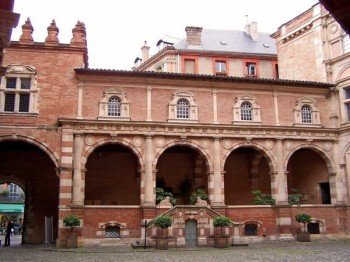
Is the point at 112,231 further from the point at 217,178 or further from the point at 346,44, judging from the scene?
the point at 346,44

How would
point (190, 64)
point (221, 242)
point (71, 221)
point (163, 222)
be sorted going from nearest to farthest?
point (163, 222), point (221, 242), point (71, 221), point (190, 64)

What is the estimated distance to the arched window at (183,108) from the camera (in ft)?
89.5

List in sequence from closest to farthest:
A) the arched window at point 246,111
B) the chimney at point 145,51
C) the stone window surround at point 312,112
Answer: the arched window at point 246,111 < the stone window surround at point 312,112 < the chimney at point 145,51

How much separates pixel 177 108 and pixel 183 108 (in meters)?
0.38

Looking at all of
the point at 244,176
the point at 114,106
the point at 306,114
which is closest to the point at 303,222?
the point at 244,176

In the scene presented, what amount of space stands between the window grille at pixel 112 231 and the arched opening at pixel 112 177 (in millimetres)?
3975

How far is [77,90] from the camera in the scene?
2616 cm

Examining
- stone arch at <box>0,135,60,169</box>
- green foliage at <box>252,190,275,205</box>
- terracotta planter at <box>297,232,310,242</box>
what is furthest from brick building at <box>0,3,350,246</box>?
terracotta planter at <box>297,232,310,242</box>

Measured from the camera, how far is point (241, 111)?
92.2 ft

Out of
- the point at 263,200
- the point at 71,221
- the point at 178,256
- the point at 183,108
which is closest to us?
the point at 178,256

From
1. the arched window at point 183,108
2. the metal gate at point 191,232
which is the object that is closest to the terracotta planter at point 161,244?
the metal gate at point 191,232

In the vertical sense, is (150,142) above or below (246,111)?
below

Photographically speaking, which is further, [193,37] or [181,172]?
[193,37]

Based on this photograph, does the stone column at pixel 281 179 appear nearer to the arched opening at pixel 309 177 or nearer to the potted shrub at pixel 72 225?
the arched opening at pixel 309 177
